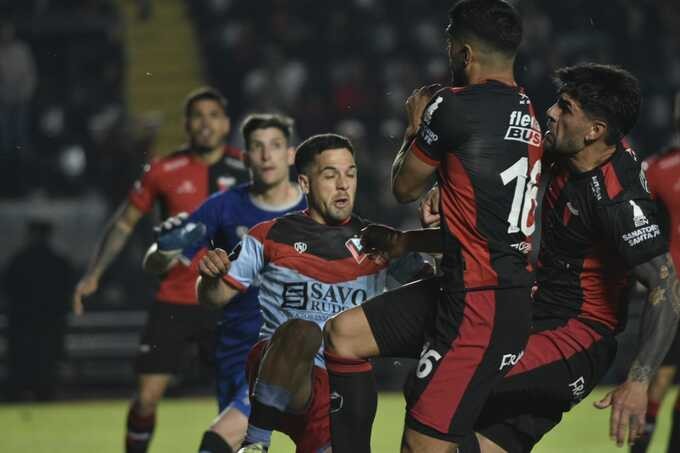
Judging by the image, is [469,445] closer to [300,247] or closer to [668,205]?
[300,247]

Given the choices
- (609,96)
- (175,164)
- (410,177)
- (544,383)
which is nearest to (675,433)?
(544,383)

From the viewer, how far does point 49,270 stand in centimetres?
1398

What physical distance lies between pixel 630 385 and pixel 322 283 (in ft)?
4.94

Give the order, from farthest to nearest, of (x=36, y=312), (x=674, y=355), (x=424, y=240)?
(x=36, y=312)
(x=674, y=355)
(x=424, y=240)

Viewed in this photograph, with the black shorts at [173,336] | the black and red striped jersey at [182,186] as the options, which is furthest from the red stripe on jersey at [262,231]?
the black and red striped jersey at [182,186]

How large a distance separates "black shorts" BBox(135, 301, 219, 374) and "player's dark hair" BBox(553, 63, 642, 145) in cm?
352

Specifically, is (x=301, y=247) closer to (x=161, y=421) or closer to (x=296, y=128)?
(x=161, y=421)

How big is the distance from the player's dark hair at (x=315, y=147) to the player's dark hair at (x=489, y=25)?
1.14 m

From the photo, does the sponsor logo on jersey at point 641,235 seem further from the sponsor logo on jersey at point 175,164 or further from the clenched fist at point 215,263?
the sponsor logo on jersey at point 175,164

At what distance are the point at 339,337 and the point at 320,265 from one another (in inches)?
31.8

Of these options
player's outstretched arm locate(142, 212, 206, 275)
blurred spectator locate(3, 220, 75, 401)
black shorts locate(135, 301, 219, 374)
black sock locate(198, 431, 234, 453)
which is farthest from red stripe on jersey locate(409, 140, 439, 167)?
blurred spectator locate(3, 220, 75, 401)

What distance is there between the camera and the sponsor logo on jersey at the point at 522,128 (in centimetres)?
514

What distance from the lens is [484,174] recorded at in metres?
5.12

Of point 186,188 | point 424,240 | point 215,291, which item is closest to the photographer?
point 424,240
